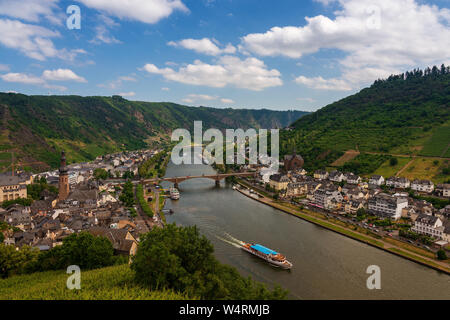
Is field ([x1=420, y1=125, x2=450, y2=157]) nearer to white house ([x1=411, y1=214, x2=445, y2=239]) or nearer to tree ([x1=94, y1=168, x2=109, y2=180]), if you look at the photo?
white house ([x1=411, y1=214, x2=445, y2=239])

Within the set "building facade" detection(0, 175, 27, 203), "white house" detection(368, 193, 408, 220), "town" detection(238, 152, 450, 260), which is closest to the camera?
"town" detection(238, 152, 450, 260)

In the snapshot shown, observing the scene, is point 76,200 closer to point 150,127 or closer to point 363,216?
point 363,216

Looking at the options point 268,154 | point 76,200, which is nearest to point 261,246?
point 76,200

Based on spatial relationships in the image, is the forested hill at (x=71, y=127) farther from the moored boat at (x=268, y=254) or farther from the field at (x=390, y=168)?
the field at (x=390, y=168)

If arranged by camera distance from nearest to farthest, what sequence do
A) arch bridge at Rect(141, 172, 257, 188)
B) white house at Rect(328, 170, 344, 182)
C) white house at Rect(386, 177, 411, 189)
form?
1. white house at Rect(386, 177, 411, 189)
2. white house at Rect(328, 170, 344, 182)
3. arch bridge at Rect(141, 172, 257, 188)

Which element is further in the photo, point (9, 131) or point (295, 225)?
point (9, 131)

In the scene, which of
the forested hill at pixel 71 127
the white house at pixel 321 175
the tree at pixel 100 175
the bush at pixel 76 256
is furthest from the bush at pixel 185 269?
the forested hill at pixel 71 127

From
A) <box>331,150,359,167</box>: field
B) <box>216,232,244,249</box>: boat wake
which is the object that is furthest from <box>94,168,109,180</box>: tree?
<box>331,150,359,167</box>: field
